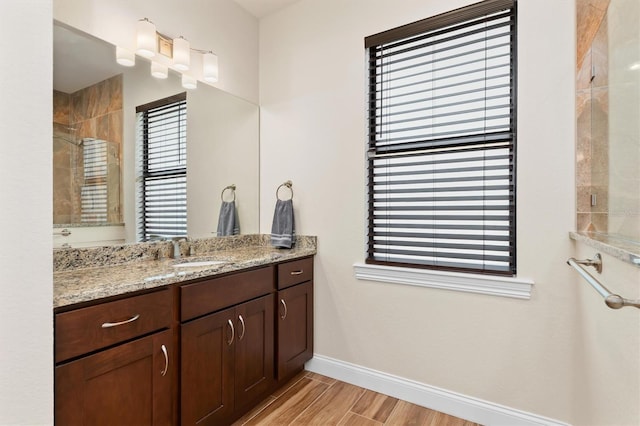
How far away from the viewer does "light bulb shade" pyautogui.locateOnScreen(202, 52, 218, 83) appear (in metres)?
2.26

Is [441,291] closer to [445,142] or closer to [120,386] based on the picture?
[445,142]

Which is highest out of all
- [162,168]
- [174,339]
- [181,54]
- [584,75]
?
[181,54]

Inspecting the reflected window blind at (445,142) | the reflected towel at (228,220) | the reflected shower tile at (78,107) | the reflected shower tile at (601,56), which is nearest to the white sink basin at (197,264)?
the reflected towel at (228,220)

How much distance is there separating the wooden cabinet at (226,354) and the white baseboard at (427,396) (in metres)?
0.52

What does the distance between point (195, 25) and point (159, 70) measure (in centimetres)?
49

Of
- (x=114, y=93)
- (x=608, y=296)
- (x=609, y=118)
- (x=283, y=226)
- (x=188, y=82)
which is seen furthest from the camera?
(x=283, y=226)

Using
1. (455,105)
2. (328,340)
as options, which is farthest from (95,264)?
(455,105)

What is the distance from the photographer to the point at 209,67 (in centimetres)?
227

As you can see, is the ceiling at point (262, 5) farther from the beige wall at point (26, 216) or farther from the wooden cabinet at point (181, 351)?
the wooden cabinet at point (181, 351)

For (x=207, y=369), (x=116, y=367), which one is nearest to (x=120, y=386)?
(x=116, y=367)

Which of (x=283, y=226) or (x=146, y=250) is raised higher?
(x=283, y=226)

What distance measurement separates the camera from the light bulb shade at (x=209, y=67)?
2.26 metres

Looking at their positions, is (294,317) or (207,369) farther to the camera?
(294,317)

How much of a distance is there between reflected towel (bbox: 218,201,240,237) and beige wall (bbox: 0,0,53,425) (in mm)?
1389
